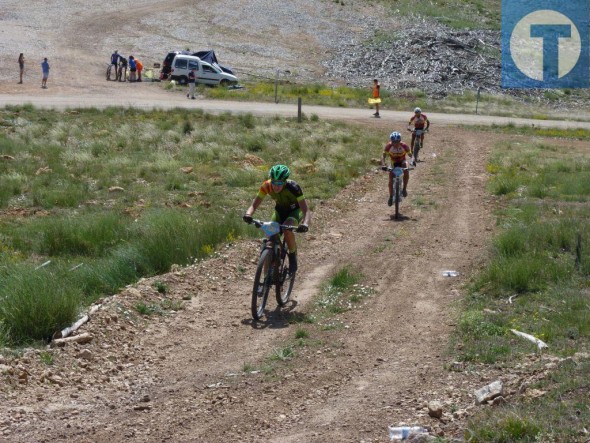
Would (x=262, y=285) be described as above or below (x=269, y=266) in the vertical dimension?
below

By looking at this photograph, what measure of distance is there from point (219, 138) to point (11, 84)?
22.2 metres

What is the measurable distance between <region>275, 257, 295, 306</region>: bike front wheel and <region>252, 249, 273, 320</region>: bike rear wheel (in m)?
0.27

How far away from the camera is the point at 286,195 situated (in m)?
11.8

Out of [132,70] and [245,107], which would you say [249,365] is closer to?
[245,107]

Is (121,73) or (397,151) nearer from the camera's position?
(397,151)

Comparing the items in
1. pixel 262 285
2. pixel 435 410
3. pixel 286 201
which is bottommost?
pixel 435 410

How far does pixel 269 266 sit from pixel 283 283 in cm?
115

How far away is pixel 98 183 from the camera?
22234mm

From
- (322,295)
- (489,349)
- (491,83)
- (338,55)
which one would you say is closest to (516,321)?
(489,349)

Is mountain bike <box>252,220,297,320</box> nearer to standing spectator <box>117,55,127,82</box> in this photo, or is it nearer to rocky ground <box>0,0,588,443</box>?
rocky ground <box>0,0,588,443</box>

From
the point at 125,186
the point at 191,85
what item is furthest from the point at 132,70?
the point at 125,186

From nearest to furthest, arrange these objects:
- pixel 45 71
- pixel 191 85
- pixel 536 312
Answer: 1. pixel 536 312
2. pixel 191 85
3. pixel 45 71

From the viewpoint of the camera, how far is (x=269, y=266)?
449 inches

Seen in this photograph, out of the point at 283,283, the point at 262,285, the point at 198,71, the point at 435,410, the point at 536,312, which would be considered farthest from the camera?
the point at 198,71
